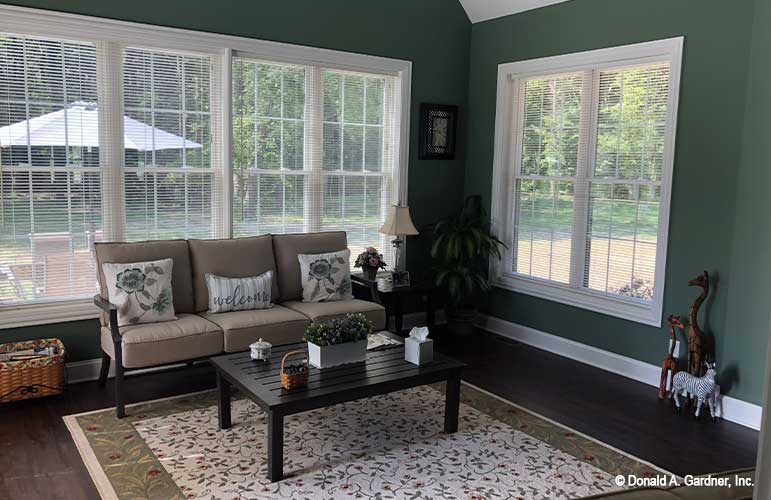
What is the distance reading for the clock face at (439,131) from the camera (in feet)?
19.7

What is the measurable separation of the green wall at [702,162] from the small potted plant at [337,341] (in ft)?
7.47

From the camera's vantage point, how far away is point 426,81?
5.95m

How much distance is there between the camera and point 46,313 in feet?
14.3

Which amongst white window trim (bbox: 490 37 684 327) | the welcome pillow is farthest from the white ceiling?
the welcome pillow

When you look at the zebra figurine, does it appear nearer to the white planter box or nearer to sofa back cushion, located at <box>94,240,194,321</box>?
the white planter box

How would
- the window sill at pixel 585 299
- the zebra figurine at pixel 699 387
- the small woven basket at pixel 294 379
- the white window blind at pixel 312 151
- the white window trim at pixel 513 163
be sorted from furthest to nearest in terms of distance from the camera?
the white window blind at pixel 312 151
the window sill at pixel 585 299
the white window trim at pixel 513 163
the zebra figurine at pixel 699 387
the small woven basket at pixel 294 379

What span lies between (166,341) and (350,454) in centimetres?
134

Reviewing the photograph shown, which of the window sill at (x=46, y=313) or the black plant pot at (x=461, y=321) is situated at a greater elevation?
the window sill at (x=46, y=313)

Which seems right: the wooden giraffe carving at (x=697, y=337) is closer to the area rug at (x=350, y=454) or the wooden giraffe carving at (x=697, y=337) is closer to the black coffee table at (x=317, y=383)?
the area rug at (x=350, y=454)

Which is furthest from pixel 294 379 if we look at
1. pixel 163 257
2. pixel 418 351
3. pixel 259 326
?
pixel 163 257

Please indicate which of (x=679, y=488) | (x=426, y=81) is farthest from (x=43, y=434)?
(x=426, y=81)

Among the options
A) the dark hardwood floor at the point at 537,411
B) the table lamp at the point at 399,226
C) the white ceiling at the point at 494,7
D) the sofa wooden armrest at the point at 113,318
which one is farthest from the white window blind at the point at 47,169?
the white ceiling at the point at 494,7

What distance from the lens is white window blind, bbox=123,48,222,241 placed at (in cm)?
461

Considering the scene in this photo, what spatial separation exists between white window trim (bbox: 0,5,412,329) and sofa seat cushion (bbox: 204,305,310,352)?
34.3 inches
